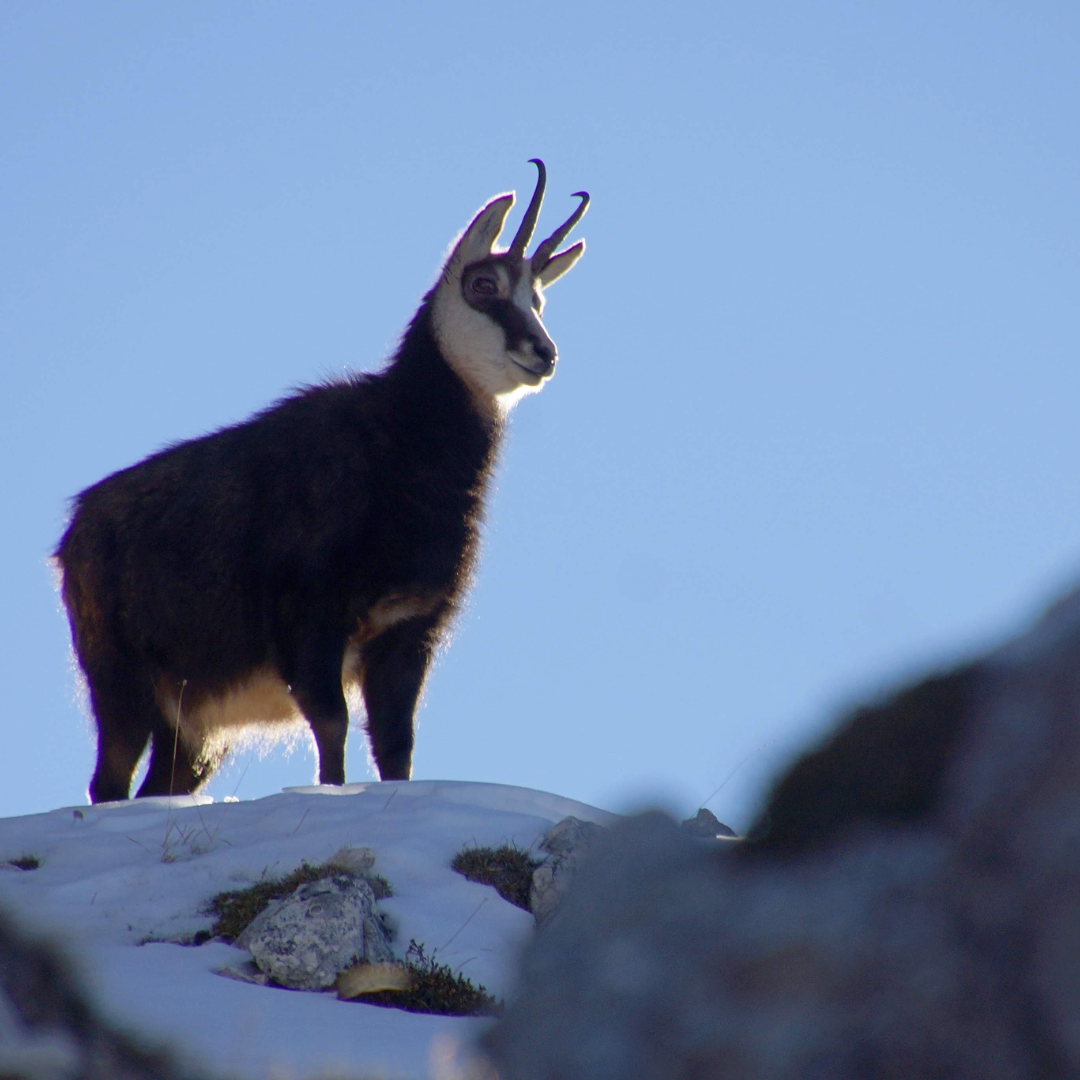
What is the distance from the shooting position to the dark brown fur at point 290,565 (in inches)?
295

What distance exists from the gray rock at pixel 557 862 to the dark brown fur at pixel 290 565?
7.12 ft

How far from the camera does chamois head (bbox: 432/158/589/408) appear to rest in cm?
837

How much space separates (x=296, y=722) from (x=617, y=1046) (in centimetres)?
698

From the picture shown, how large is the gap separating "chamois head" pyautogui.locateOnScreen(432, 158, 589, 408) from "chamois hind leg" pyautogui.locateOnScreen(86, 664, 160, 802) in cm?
283

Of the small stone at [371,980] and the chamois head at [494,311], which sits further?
the chamois head at [494,311]

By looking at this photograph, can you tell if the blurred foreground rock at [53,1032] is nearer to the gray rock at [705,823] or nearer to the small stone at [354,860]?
the small stone at [354,860]

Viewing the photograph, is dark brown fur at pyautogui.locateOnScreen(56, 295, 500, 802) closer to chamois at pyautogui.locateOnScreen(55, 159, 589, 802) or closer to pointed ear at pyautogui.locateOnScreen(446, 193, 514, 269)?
chamois at pyautogui.locateOnScreen(55, 159, 589, 802)

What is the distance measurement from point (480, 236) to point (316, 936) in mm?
5688

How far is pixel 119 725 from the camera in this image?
7.96 meters

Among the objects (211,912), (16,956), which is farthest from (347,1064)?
(211,912)

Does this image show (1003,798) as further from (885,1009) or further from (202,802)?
(202,802)

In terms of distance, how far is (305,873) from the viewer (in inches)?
204

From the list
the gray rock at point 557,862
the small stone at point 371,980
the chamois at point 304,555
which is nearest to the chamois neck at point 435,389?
the chamois at point 304,555

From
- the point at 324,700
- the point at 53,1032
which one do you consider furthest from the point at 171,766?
the point at 53,1032
